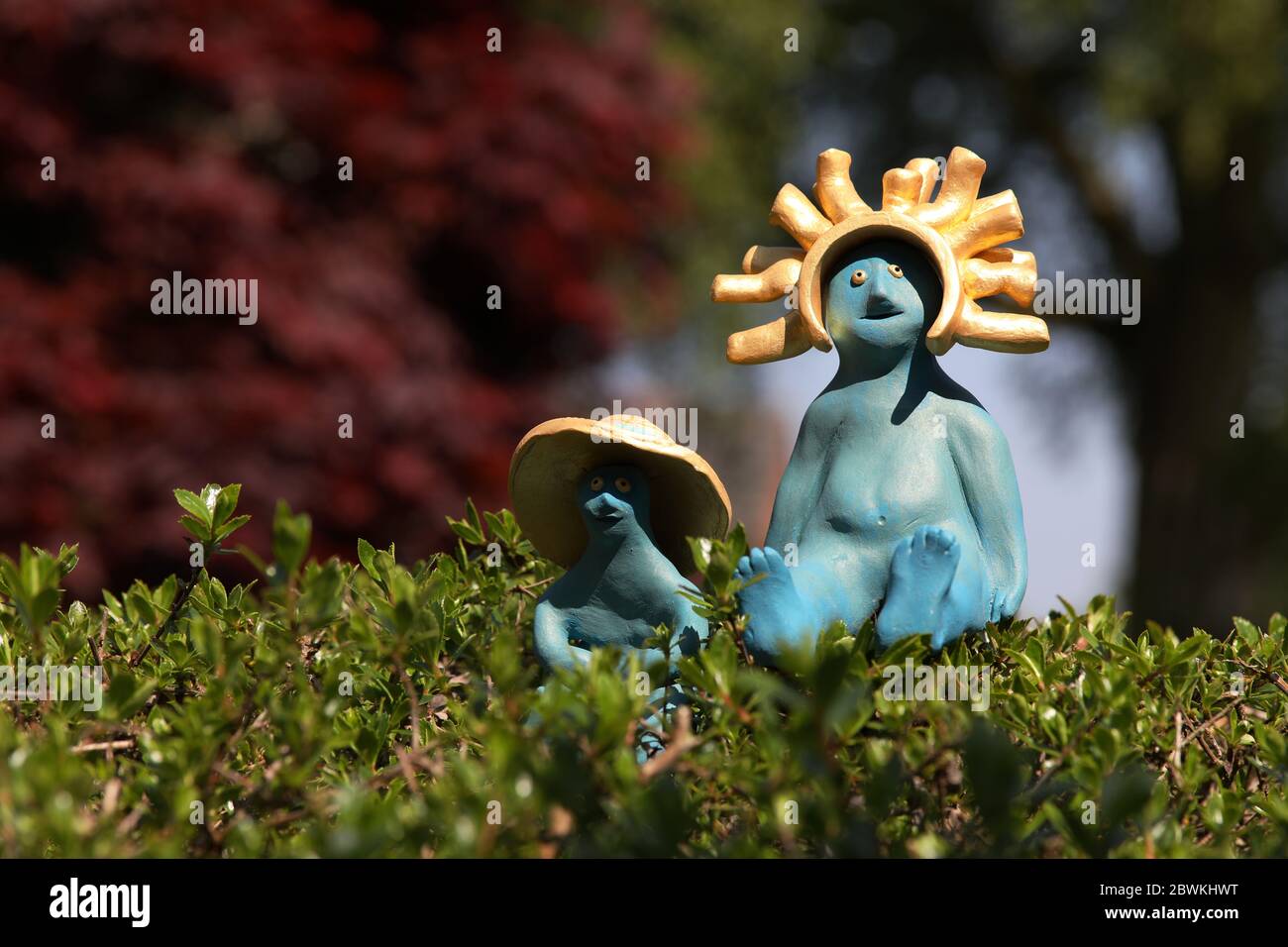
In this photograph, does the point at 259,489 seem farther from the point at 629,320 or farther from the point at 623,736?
the point at 623,736

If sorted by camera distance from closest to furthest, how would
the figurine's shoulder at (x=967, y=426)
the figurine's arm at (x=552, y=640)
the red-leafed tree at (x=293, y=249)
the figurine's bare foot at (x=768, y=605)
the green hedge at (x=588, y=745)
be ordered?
the green hedge at (x=588, y=745)
the figurine's bare foot at (x=768, y=605)
the figurine's arm at (x=552, y=640)
the figurine's shoulder at (x=967, y=426)
the red-leafed tree at (x=293, y=249)

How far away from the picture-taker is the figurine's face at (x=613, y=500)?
267 cm

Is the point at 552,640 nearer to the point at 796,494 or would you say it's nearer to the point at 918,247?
the point at 796,494

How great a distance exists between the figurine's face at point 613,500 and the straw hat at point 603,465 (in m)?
0.03

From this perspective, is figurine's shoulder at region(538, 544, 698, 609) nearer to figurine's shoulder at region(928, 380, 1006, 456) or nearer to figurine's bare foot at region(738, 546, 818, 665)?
figurine's bare foot at region(738, 546, 818, 665)

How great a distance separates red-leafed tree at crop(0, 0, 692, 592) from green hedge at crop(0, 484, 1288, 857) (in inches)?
173

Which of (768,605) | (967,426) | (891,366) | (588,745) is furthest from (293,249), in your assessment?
(588,745)

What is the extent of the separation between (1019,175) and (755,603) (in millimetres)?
9266

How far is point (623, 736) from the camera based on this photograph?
1.66 m

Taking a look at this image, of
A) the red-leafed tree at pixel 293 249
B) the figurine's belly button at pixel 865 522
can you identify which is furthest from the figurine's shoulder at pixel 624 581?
the red-leafed tree at pixel 293 249

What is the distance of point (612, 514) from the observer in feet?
8.76

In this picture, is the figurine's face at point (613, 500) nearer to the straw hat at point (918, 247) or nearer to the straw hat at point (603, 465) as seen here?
the straw hat at point (603, 465)

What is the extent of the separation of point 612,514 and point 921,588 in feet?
1.97

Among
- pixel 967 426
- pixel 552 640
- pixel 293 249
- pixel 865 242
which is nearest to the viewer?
pixel 552 640
